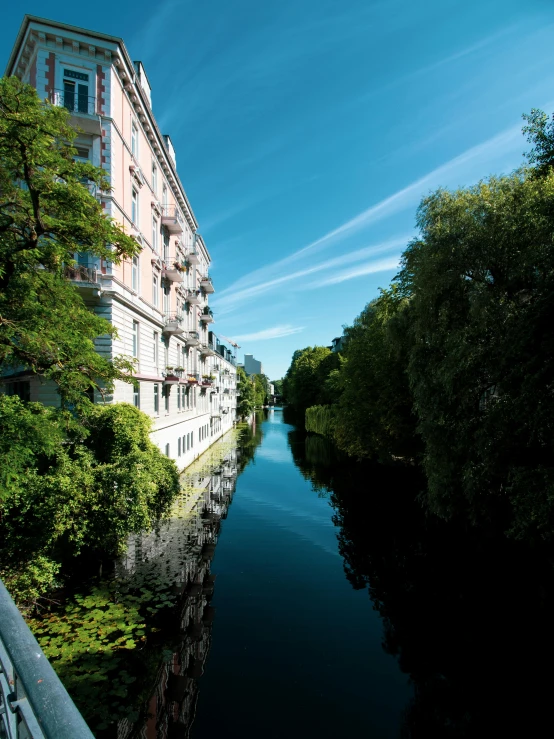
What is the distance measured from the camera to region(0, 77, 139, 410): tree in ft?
25.5

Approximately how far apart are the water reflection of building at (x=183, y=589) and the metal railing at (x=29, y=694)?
585 cm

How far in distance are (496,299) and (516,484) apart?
5.37 m

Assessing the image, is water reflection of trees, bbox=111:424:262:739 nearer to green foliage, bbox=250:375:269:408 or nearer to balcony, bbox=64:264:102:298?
balcony, bbox=64:264:102:298

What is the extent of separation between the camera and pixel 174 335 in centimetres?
2645

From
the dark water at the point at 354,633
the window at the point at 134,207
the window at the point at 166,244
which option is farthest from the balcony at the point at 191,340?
the dark water at the point at 354,633

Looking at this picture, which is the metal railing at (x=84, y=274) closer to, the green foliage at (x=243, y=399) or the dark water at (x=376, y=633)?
the dark water at (x=376, y=633)

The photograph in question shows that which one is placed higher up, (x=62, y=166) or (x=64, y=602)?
(x=62, y=166)

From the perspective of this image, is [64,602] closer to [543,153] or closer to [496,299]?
[496,299]

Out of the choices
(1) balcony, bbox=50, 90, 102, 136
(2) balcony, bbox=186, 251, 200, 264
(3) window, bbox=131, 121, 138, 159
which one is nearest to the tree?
(1) balcony, bbox=50, 90, 102, 136

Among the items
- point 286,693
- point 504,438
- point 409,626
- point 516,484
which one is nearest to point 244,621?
point 286,693

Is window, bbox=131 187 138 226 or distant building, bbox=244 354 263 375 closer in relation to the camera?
window, bbox=131 187 138 226

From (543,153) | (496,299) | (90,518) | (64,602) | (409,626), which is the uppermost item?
(543,153)

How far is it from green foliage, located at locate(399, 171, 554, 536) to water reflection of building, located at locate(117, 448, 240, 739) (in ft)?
25.8

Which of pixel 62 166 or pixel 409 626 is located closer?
pixel 62 166
